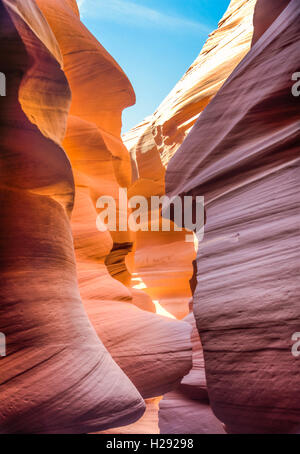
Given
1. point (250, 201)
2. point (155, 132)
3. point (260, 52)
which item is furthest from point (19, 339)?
point (155, 132)

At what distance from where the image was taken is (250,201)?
6.75ft

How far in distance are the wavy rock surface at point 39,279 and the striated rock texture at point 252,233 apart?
2.83 feet

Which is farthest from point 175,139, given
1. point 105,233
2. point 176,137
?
point 105,233

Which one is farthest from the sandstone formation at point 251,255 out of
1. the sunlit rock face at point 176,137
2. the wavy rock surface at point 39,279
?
the sunlit rock face at point 176,137

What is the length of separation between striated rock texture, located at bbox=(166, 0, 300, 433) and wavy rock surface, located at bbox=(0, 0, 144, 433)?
0.86 m

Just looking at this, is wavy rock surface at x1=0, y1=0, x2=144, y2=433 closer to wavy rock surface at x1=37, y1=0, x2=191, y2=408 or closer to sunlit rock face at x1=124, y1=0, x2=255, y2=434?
wavy rock surface at x1=37, y1=0, x2=191, y2=408

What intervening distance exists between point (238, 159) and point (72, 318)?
1.69 meters

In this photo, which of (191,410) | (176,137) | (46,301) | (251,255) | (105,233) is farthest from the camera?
(176,137)

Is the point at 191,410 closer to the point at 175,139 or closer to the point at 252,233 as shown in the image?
the point at 252,233

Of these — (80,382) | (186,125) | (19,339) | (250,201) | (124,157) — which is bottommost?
(80,382)

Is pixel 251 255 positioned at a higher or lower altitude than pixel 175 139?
lower

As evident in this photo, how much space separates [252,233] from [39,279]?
1.56 metres

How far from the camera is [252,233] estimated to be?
77.2 inches
